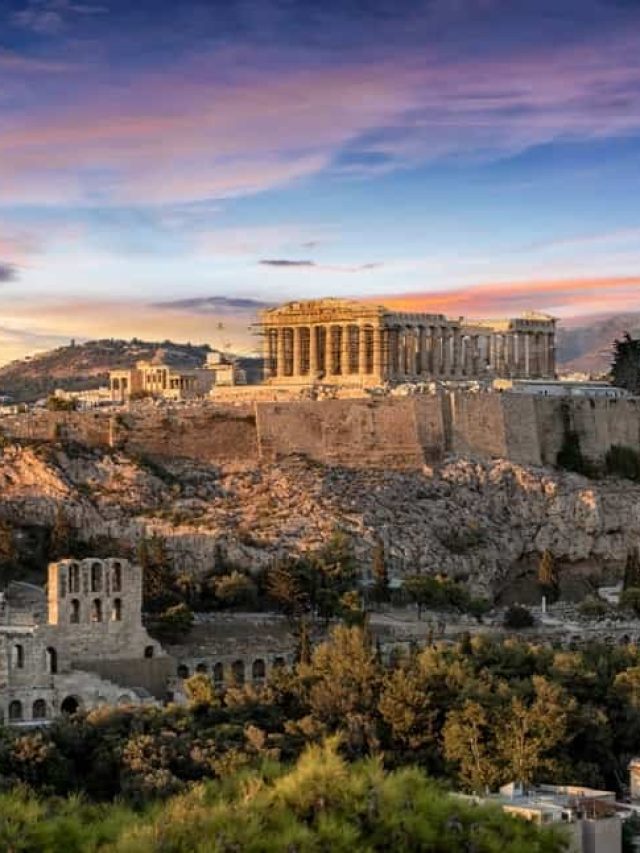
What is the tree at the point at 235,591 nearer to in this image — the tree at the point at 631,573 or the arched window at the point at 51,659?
the arched window at the point at 51,659

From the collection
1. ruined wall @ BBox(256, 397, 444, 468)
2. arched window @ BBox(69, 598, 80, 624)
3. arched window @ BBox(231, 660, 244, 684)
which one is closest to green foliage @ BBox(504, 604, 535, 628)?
arched window @ BBox(231, 660, 244, 684)

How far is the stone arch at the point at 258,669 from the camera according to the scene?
47500 mm

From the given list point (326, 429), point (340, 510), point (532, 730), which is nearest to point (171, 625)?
point (532, 730)

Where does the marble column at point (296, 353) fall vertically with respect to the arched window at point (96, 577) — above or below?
above

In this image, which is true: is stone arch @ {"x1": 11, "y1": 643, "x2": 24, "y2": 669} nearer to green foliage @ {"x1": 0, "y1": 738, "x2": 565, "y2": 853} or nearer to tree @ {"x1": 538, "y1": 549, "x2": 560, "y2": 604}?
green foliage @ {"x1": 0, "y1": 738, "x2": 565, "y2": 853}

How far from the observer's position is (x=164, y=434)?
64.6 meters

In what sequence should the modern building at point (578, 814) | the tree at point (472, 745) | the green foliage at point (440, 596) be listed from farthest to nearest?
1. the green foliage at point (440, 596)
2. the tree at point (472, 745)
3. the modern building at point (578, 814)

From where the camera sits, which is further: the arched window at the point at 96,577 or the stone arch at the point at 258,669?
the stone arch at the point at 258,669

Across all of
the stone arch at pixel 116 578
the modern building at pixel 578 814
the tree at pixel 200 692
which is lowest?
the modern building at pixel 578 814

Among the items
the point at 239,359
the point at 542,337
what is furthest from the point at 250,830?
the point at 239,359

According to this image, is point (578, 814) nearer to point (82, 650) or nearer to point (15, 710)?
point (15, 710)

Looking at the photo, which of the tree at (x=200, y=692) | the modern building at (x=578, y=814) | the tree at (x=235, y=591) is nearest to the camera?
the modern building at (x=578, y=814)

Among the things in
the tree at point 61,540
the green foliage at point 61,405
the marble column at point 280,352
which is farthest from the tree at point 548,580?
the marble column at point 280,352

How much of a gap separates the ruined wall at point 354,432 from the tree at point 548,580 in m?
6.39
